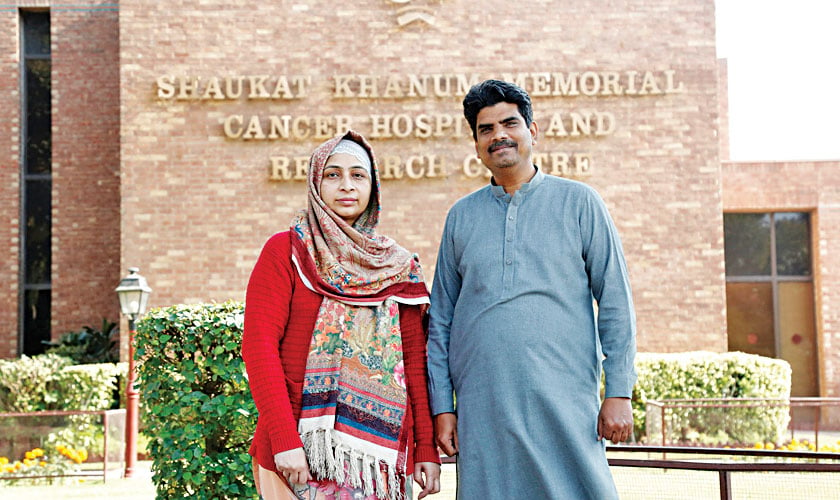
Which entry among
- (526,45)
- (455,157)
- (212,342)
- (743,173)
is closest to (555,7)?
(526,45)

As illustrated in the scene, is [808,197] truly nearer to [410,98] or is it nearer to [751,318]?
[751,318]

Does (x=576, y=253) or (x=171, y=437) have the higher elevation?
(x=576, y=253)

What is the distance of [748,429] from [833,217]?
6130 millimetres

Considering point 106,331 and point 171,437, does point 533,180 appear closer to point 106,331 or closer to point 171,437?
point 171,437

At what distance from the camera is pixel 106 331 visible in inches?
539

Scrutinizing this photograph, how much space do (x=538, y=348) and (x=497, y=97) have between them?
101cm

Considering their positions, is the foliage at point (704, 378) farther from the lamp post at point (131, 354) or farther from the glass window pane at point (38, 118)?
the glass window pane at point (38, 118)

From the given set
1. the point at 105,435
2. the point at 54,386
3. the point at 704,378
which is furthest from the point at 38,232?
the point at 704,378

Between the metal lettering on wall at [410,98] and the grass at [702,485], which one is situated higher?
the metal lettering on wall at [410,98]

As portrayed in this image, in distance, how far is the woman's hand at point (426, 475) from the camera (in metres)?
3.36

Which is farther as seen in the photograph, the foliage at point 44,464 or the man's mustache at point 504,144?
the foliage at point 44,464

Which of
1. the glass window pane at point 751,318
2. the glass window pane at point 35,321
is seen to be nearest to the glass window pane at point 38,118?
the glass window pane at point 35,321

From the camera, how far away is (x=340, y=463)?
10.3ft

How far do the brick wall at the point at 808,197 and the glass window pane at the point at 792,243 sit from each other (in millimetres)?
180
